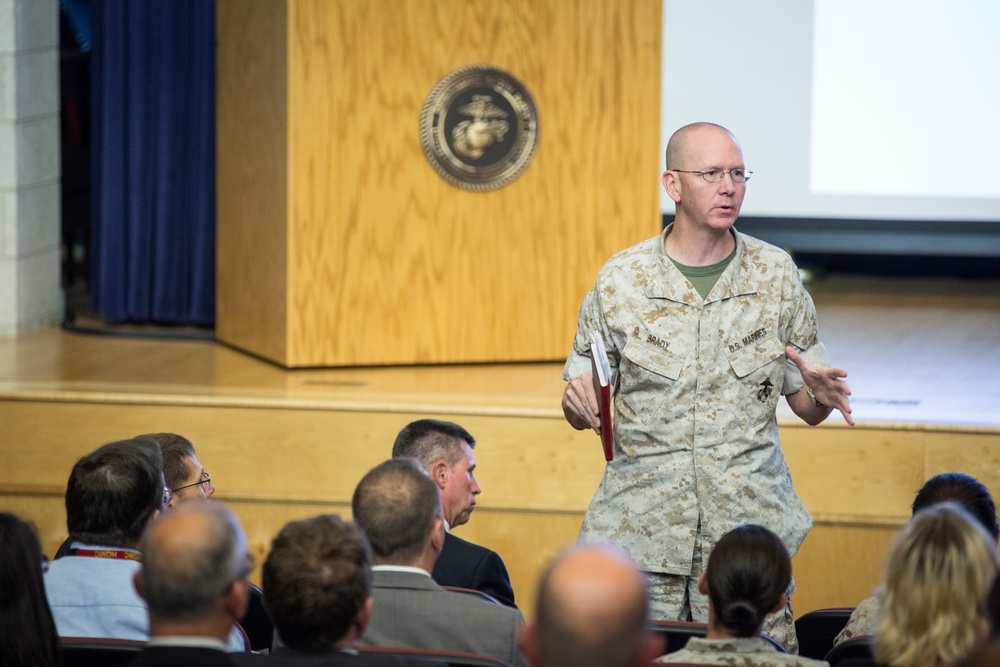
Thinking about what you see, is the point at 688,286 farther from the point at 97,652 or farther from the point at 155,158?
the point at 155,158

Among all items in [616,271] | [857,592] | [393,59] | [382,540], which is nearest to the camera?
[382,540]

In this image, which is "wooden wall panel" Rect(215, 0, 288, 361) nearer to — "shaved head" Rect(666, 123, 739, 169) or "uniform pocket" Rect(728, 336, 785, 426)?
"shaved head" Rect(666, 123, 739, 169)

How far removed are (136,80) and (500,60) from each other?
228 cm

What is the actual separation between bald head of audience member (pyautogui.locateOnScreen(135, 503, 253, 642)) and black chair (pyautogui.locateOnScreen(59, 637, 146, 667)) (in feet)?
0.99

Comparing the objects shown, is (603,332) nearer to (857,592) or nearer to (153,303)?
(857,592)

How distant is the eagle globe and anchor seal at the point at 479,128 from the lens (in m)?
5.49

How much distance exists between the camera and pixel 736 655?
2.29 metres

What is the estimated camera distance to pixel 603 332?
3.11 metres

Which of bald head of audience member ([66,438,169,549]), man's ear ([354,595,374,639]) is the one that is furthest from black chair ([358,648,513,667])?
bald head of audience member ([66,438,169,549])

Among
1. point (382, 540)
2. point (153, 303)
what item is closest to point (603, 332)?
point (382, 540)

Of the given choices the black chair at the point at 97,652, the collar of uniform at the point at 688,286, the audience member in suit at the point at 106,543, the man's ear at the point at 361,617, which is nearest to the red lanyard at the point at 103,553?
the audience member in suit at the point at 106,543

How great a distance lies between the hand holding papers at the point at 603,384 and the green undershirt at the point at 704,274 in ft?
0.97

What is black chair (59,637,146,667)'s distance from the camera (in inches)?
91.1

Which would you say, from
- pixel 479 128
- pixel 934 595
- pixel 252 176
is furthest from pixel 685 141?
pixel 252 176
